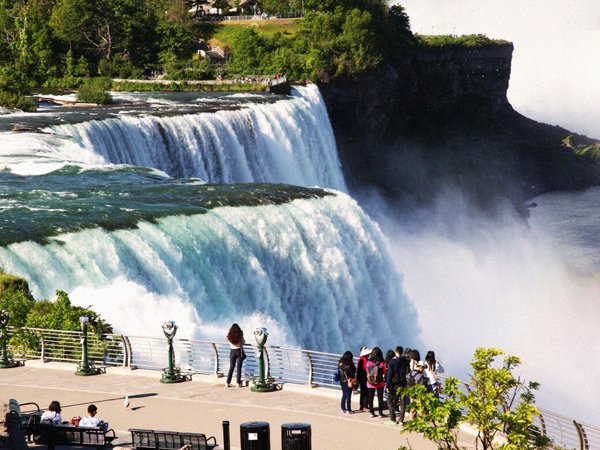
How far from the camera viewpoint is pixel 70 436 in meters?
21.8

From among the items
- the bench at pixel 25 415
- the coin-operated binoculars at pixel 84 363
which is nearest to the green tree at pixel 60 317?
the coin-operated binoculars at pixel 84 363

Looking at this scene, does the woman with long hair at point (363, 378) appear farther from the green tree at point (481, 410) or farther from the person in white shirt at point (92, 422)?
the green tree at point (481, 410)

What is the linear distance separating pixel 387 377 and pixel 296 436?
10.7 ft

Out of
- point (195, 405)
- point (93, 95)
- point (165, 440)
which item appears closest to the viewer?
point (165, 440)

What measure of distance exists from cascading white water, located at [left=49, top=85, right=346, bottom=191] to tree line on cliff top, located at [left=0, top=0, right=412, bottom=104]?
776 inches

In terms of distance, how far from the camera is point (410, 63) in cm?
11475

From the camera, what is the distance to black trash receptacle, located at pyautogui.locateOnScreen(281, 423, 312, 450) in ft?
69.7

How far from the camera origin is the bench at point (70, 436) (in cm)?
2162

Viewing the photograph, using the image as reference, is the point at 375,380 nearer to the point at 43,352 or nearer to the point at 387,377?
the point at 387,377

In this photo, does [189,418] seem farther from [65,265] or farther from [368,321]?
[368,321]

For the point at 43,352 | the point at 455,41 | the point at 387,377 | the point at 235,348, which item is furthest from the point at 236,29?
the point at 387,377

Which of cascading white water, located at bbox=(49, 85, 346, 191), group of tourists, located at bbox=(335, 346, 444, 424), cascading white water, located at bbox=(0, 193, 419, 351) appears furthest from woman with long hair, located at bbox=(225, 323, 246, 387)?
cascading white water, located at bbox=(49, 85, 346, 191)

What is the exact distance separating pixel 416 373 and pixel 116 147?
128 feet

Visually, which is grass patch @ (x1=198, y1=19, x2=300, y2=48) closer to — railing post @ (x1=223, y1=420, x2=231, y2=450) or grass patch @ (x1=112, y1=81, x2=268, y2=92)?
grass patch @ (x1=112, y1=81, x2=268, y2=92)
